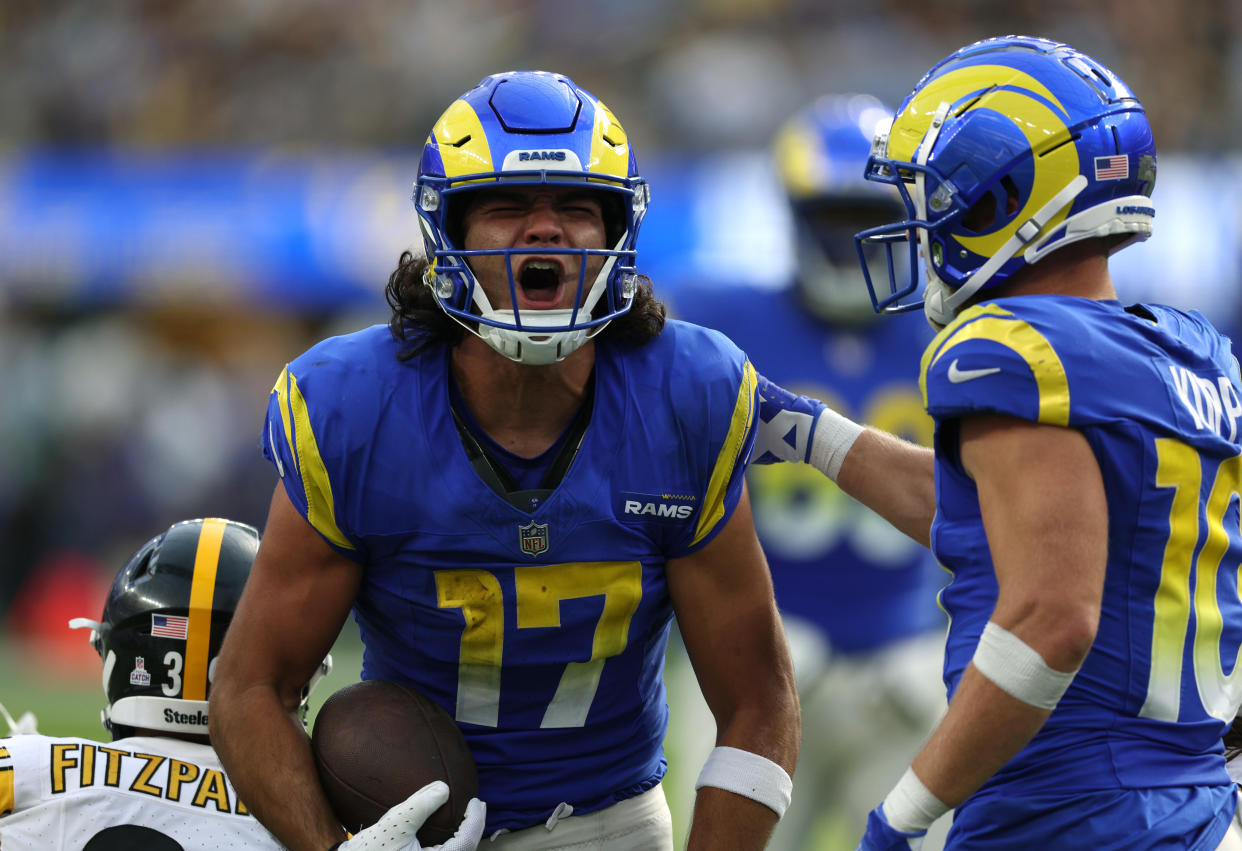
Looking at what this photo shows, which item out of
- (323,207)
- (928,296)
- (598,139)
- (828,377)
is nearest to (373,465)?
(598,139)

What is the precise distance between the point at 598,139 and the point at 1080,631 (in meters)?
1.09

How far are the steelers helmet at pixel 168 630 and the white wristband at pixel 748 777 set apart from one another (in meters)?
0.67

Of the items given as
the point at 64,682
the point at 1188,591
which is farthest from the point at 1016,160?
the point at 64,682

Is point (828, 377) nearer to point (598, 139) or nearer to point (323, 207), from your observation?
point (598, 139)

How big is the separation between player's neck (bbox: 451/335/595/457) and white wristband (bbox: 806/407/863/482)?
47 centimetres

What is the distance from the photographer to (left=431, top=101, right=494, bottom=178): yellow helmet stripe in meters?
2.37

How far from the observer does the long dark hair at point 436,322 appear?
249 centimetres

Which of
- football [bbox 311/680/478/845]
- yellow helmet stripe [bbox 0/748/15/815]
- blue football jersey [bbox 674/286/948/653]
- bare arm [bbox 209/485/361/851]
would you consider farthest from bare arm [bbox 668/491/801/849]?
blue football jersey [bbox 674/286/948/653]

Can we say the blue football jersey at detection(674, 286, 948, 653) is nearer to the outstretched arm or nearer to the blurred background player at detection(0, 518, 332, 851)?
the outstretched arm

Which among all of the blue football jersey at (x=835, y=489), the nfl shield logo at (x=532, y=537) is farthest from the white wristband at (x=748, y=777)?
the blue football jersey at (x=835, y=489)

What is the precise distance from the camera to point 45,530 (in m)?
9.31

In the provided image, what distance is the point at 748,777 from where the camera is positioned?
2.41 meters

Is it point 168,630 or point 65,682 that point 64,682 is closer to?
point 65,682

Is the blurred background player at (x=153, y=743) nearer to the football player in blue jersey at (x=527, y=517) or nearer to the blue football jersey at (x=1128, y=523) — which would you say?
the football player in blue jersey at (x=527, y=517)
